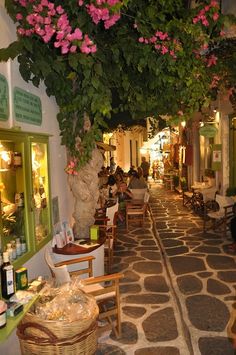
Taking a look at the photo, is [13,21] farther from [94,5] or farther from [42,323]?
[42,323]

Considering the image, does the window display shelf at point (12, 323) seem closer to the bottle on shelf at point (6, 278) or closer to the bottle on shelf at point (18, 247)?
the bottle on shelf at point (6, 278)

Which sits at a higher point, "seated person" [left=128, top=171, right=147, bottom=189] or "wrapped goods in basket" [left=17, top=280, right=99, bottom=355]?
"seated person" [left=128, top=171, right=147, bottom=189]

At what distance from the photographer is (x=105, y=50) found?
4.29 m

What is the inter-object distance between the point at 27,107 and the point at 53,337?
2835 millimetres

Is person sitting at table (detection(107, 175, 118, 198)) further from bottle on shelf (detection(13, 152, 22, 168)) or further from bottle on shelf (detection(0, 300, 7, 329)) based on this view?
bottle on shelf (detection(0, 300, 7, 329))

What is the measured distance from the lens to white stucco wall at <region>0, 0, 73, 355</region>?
12.1 feet

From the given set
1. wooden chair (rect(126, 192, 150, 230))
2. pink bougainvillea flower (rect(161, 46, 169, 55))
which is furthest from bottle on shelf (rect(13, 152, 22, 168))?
wooden chair (rect(126, 192, 150, 230))

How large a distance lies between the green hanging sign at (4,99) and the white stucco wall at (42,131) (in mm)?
65

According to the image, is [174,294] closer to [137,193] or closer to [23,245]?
[23,245]

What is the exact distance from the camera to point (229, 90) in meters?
8.15

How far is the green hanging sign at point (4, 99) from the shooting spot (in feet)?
11.6

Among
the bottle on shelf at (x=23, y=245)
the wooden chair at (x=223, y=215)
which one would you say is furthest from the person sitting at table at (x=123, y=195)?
the bottle on shelf at (x=23, y=245)

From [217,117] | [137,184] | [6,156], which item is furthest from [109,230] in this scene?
[217,117]

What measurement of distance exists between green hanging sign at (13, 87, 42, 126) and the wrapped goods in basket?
2.20 metres
